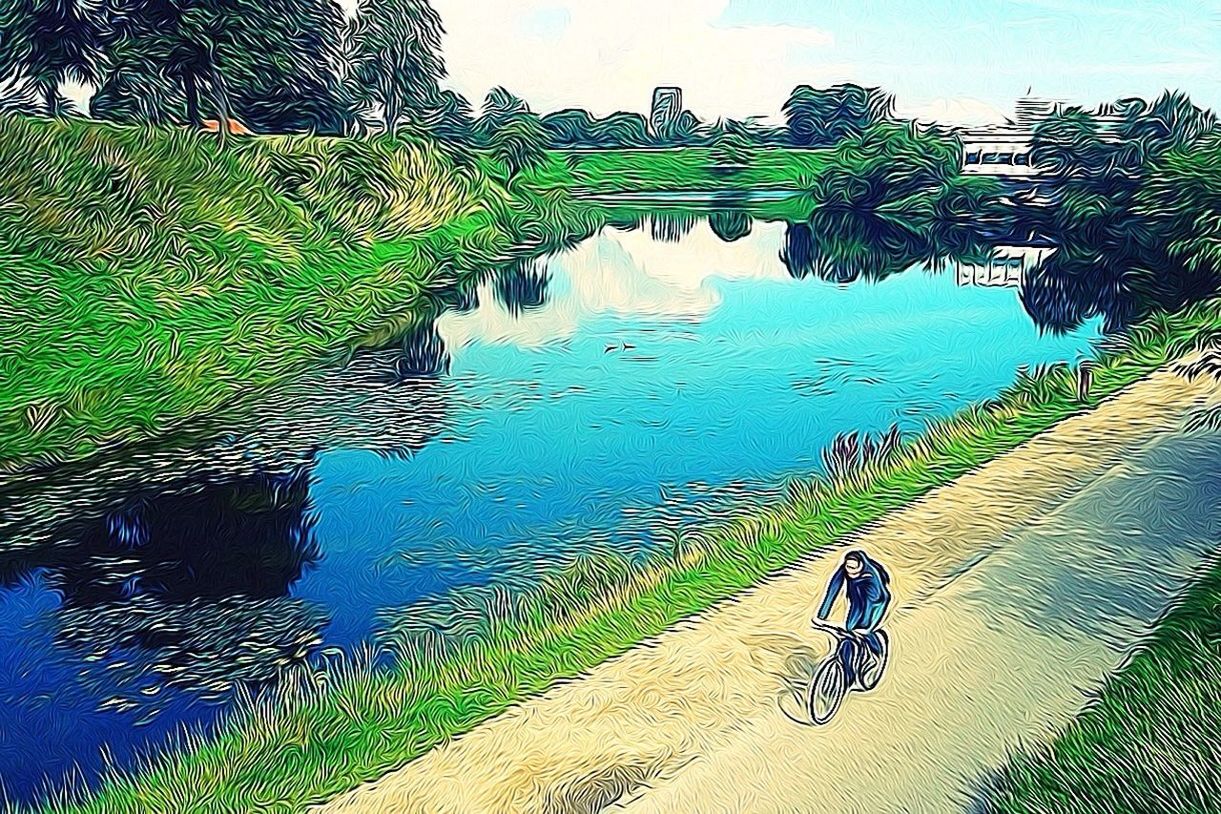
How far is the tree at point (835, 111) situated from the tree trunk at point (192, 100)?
1925 millimetres

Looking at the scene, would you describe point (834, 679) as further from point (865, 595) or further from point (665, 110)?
point (665, 110)

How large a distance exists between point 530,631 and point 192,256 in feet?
5.89

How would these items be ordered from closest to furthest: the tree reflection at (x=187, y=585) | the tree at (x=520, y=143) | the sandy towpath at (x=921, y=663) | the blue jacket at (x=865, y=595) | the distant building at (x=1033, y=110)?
1. the sandy towpath at (x=921, y=663)
2. the blue jacket at (x=865, y=595)
3. the tree reflection at (x=187, y=585)
4. the distant building at (x=1033, y=110)
5. the tree at (x=520, y=143)

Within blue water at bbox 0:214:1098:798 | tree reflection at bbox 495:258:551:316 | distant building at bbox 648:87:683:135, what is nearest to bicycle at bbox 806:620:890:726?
blue water at bbox 0:214:1098:798

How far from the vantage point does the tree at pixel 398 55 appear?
→ 11.0 feet

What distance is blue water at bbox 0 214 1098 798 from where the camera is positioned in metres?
3.30

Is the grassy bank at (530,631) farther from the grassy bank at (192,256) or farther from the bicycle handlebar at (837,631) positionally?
the grassy bank at (192,256)

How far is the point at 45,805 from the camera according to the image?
2734 millimetres

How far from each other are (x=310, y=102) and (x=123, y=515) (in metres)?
1.49

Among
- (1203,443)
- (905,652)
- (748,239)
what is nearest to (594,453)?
(748,239)

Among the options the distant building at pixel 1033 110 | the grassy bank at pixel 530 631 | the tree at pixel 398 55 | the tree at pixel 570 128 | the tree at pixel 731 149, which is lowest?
the grassy bank at pixel 530 631

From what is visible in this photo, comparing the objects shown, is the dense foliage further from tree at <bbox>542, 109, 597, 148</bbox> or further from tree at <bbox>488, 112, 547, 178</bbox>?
tree at <bbox>488, 112, 547, 178</bbox>

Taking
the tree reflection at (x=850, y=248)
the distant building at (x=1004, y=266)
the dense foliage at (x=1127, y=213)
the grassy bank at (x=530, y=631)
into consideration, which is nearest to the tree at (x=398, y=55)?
the tree reflection at (x=850, y=248)

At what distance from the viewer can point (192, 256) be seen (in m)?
3.75
